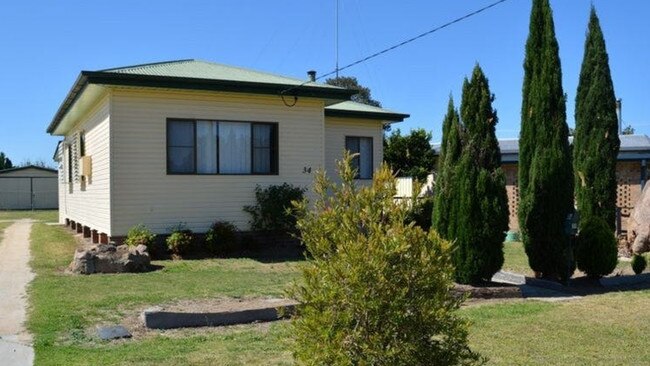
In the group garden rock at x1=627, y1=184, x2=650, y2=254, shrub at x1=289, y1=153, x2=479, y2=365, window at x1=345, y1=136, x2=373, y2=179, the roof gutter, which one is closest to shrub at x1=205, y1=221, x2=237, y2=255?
the roof gutter

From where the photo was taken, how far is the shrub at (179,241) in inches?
546

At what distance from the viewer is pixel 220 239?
14.5m

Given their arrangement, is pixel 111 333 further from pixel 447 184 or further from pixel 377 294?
pixel 447 184

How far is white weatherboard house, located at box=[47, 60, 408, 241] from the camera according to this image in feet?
45.9

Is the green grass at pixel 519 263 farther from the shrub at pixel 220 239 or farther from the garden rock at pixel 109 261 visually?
the garden rock at pixel 109 261

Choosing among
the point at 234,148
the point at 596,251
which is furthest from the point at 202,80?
the point at 596,251

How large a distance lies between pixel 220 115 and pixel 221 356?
9654 millimetres

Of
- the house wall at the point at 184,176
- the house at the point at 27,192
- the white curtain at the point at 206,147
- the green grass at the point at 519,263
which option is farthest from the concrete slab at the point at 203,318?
the house at the point at 27,192

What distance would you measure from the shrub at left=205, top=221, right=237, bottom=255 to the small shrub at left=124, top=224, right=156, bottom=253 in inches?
48.8

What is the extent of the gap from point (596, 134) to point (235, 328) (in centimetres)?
1215

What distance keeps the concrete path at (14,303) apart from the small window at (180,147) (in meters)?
3.76

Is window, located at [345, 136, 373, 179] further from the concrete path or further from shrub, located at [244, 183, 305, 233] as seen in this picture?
the concrete path

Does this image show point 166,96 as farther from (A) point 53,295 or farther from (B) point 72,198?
(B) point 72,198

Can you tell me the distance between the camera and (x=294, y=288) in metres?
3.97
